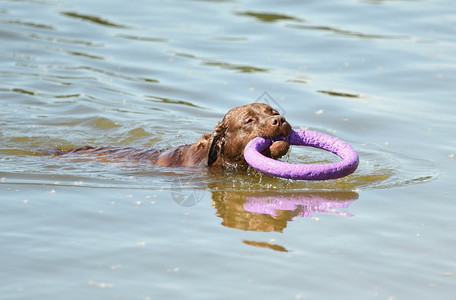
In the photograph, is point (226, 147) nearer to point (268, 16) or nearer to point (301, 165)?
point (301, 165)

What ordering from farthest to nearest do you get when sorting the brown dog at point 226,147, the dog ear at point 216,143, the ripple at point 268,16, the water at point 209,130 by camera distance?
the ripple at point 268,16 → the dog ear at point 216,143 → the brown dog at point 226,147 → the water at point 209,130

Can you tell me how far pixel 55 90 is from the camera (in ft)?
48.5

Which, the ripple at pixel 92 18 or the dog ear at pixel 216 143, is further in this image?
the ripple at pixel 92 18

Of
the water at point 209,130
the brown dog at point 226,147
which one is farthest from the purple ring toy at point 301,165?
the water at point 209,130

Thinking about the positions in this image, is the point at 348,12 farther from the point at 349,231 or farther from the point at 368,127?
the point at 349,231

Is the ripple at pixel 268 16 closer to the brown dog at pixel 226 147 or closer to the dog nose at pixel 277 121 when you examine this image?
the brown dog at pixel 226 147

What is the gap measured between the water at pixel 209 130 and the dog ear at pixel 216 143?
228 millimetres

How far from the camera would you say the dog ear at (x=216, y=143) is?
10.1 meters

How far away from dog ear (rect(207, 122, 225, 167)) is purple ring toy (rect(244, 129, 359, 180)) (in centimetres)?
62

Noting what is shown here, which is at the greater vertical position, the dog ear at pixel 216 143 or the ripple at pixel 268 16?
the ripple at pixel 268 16

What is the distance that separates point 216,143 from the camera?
403 inches

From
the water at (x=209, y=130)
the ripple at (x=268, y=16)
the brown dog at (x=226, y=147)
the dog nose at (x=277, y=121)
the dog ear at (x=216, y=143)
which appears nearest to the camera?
the water at (x=209, y=130)

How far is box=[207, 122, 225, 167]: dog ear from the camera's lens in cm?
1012

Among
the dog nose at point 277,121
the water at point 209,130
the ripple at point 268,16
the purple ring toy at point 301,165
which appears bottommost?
the water at point 209,130
